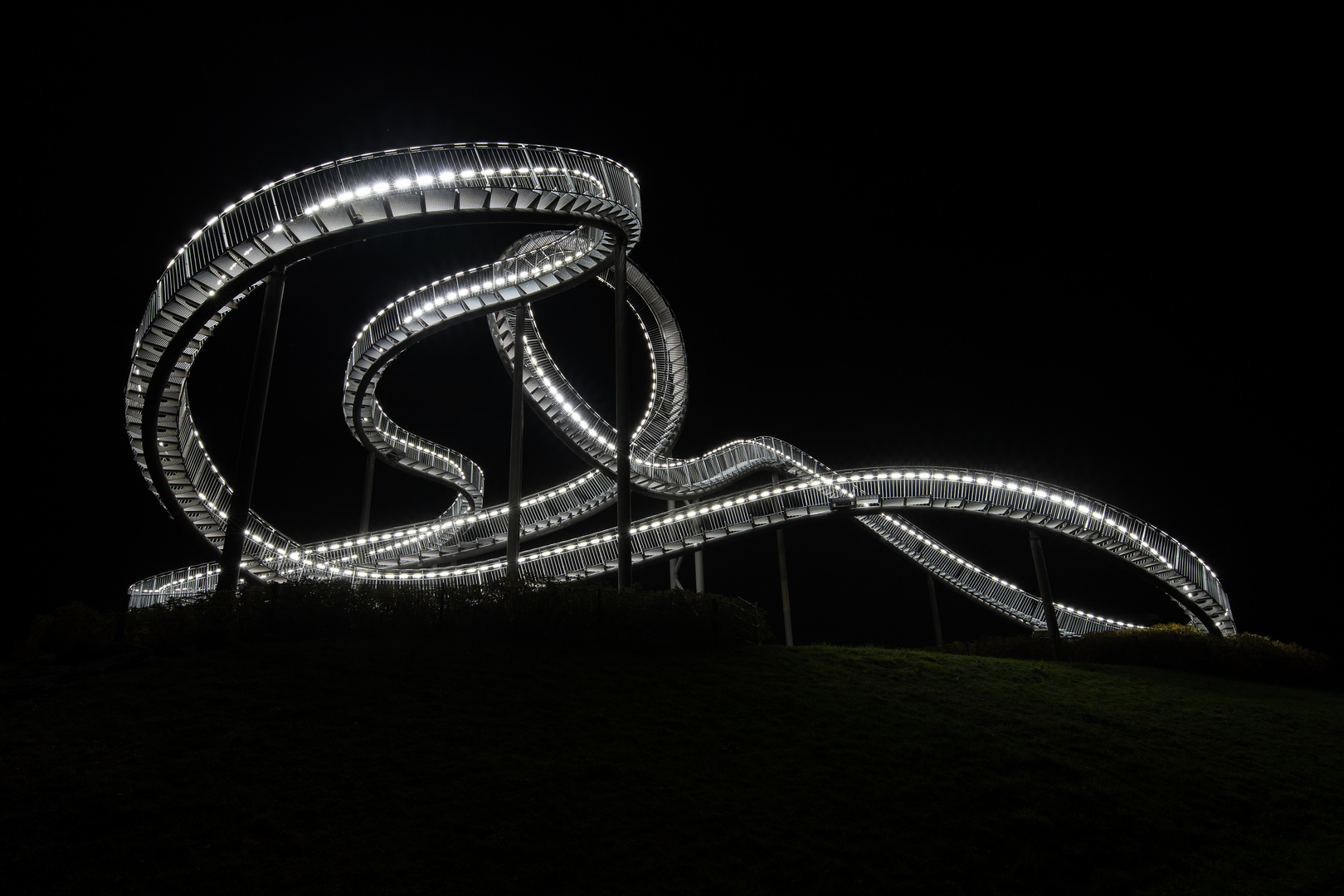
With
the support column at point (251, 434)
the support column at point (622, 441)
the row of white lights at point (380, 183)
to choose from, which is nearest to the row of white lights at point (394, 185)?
the row of white lights at point (380, 183)

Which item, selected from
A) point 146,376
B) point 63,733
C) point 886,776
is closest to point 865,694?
point 886,776

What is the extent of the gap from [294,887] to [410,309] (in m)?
17.2

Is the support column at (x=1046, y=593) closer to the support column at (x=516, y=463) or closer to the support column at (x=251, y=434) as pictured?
the support column at (x=516, y=463)

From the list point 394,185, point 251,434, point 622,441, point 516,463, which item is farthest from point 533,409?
point 394,185

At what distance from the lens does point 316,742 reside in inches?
324

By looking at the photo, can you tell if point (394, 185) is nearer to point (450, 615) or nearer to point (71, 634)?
point (450, 615)

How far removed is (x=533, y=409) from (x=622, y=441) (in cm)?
897

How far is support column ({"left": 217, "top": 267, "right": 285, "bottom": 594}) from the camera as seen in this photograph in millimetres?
14617

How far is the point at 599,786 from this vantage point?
7926 millimetres

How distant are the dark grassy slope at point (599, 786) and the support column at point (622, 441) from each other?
187 inches

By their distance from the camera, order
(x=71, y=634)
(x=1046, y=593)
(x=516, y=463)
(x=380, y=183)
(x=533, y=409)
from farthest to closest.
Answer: (x=533, y=409), (x=1046, y=593), (x=516, y=463), (x=380, y=183), (x=71, y=634)

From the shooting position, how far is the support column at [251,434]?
14.6 m

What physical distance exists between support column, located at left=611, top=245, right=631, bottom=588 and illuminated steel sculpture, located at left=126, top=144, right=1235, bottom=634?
106 centimetres

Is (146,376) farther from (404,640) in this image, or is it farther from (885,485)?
(885,485)
